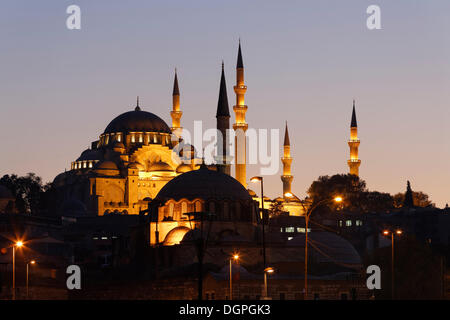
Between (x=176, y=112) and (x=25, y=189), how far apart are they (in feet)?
71.4

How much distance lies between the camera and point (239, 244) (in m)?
73.6

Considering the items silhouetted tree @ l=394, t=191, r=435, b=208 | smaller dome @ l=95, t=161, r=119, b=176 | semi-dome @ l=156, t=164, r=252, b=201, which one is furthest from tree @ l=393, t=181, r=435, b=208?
semi-dome @ l=156, t=164, r=252, b=201

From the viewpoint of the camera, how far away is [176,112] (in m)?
142

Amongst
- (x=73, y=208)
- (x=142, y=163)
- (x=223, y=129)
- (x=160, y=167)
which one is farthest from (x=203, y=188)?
(x=142, y=163)

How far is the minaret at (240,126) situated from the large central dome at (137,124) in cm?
3007

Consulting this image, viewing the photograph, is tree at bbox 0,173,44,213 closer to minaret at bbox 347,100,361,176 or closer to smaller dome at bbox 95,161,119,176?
smaller dome at bbox 95,161,119,176

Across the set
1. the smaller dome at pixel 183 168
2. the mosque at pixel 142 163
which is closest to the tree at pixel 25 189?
the mosque at pixel 142 163

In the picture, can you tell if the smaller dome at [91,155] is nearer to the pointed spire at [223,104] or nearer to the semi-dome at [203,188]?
the pointed spire at [223,104]

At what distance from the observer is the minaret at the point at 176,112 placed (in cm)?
14125

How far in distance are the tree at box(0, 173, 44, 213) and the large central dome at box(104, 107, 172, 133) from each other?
14293mm

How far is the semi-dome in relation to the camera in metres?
80.8

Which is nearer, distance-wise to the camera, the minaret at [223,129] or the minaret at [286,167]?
the minaret at [223,129]

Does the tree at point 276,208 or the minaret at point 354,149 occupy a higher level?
the minaret at point 354,149

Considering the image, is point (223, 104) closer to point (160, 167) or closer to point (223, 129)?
point (223, 129)
